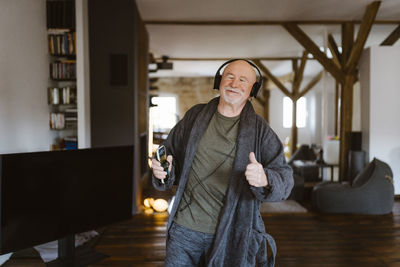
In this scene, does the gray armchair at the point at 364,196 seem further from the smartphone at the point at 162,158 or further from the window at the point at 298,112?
the window at the point at 298,112

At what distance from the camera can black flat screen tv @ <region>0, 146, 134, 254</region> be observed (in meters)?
1.96

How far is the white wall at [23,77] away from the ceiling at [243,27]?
192 cm

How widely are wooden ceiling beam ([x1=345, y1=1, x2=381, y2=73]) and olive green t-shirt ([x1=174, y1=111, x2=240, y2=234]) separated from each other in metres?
4.62

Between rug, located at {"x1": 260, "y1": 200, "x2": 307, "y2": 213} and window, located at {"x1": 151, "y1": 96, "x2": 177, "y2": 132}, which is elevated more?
window, located at {"x1": 151, "y1": 96, "x2": 177, "y2": 132}

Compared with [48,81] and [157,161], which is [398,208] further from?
[48,81]

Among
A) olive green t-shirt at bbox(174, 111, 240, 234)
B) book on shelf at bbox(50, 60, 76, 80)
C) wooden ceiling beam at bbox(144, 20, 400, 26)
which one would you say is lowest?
olive green t-shirt at bbox(174, 111, 240, 234)

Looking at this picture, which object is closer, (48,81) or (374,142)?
(48,81)

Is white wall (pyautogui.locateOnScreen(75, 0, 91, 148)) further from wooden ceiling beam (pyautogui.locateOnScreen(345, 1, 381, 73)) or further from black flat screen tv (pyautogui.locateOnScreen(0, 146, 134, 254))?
wooden ceiling beam (pyautogui.locateOnScreen(345, 1, 381, 73))

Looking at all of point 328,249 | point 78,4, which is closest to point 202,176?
point 328,249

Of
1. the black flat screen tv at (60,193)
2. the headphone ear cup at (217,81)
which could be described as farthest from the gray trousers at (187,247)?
the black flat screen tv at (60,193)

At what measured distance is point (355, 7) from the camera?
5.19 m

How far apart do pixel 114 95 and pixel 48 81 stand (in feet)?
3.01

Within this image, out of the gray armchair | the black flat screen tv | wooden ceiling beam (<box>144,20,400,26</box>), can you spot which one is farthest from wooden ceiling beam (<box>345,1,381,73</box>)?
the black flat screen tv

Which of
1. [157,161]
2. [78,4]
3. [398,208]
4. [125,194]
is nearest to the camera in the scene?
[157,161]
